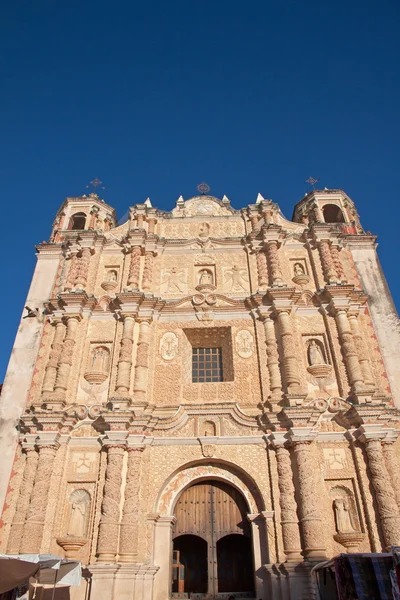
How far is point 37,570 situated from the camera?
796cm

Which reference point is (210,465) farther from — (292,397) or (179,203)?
(179,203)

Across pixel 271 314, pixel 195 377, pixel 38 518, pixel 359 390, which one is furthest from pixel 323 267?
pixel 38 518

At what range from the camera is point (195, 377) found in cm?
1359

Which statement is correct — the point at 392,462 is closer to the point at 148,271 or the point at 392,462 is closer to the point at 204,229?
the point at 148,271

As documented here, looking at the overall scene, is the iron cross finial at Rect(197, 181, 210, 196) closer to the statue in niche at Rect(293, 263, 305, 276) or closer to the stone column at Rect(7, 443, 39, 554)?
the statue in niche at Rect(293, 263, 305, 276)

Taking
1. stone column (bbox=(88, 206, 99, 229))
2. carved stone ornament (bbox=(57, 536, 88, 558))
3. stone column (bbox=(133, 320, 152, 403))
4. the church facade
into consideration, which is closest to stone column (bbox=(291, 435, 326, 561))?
the church facade

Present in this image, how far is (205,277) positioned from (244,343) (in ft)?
9.49

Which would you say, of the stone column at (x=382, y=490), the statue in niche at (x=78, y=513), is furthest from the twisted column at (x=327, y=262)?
the statue in niche at (x=78, y=513)

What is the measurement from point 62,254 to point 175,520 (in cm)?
958

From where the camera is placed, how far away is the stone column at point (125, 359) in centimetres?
1259

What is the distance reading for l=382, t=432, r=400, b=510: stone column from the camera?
11.0 m

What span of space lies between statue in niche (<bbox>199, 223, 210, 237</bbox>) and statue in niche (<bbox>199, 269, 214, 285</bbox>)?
1651 millimetres

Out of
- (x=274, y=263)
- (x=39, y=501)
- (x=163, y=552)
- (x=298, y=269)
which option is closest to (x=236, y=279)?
(x=274, y=263)

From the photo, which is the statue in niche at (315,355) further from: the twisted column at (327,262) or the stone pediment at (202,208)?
the stone pediment at (202,208)
